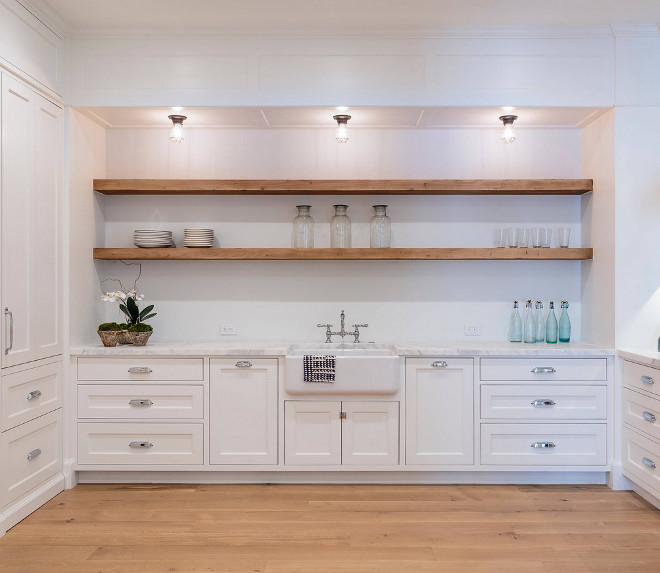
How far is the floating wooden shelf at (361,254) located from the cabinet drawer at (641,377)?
2.46ft

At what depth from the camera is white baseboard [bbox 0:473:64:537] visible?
2.76 meters

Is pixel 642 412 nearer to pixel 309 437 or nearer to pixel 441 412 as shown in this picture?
pixel 441 412

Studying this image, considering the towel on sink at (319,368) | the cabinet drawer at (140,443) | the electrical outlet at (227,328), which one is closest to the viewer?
the towel on sink at (319,368)

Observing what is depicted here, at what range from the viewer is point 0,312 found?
8.89ft

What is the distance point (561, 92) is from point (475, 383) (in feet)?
5.92

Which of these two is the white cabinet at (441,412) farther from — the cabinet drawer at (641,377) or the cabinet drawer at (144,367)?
the cabinet drawer at (144,367)

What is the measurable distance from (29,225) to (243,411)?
5.14ft

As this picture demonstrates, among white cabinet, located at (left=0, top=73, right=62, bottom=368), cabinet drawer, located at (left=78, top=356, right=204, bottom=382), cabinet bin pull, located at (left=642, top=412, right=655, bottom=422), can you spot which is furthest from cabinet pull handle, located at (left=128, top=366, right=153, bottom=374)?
cabinet bin pull, located at (left=642, top=412, right=655, bottom=422)

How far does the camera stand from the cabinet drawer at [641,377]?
117 inches

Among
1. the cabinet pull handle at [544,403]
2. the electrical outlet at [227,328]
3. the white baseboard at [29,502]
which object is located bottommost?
the white baseboard at [29,502]

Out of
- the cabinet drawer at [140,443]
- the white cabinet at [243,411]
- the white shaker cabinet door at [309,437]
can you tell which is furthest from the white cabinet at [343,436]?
the cabinet drawer at [140,443]

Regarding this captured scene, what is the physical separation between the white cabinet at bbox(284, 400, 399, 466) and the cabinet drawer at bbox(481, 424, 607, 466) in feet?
1.89

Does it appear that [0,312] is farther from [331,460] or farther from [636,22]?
[636,22]

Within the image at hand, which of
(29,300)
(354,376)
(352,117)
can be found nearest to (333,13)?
(352,117)
